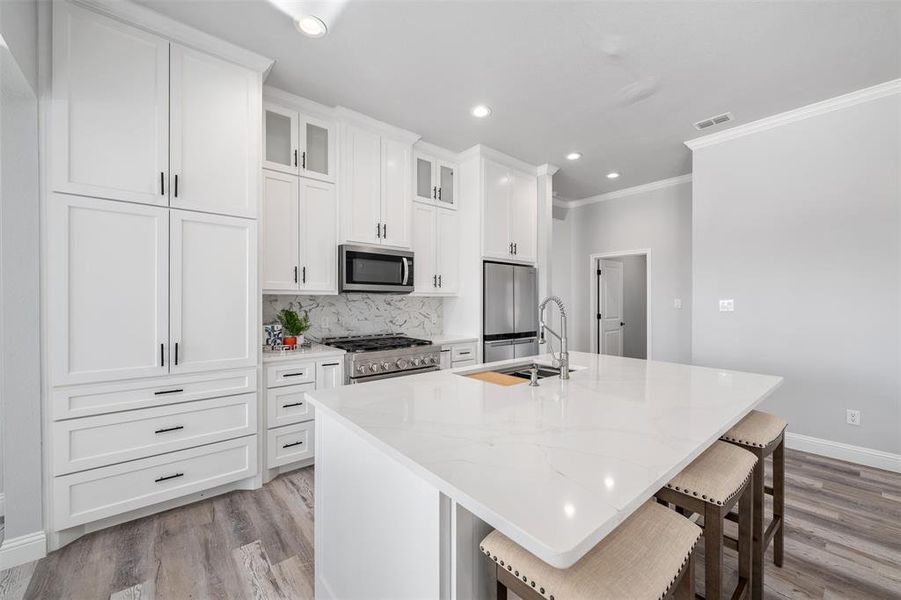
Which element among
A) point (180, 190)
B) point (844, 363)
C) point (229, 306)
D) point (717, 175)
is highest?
point (717, 175)

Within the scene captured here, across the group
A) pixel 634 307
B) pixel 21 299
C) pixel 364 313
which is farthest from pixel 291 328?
pixel 634 307

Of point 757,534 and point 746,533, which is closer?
point 746,533

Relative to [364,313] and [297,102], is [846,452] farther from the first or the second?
[297,102]

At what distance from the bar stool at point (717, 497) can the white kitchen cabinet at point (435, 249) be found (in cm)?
282

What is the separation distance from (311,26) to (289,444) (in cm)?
262

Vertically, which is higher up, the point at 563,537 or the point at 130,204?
the point at 130,204

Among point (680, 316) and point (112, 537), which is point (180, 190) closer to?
point (112, 537)

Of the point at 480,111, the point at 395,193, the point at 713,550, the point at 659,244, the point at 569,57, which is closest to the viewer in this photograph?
the point at 713,550

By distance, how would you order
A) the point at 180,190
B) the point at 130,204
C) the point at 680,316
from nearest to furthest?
the point at 130,204 → the point at 180,190 → the point at 680,316

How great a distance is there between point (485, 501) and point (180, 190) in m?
2.40

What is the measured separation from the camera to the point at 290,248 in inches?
116

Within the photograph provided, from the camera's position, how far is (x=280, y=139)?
2.91 meters

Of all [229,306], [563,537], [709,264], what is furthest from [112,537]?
[709,264]

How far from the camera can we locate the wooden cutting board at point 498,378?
1.83 meters
